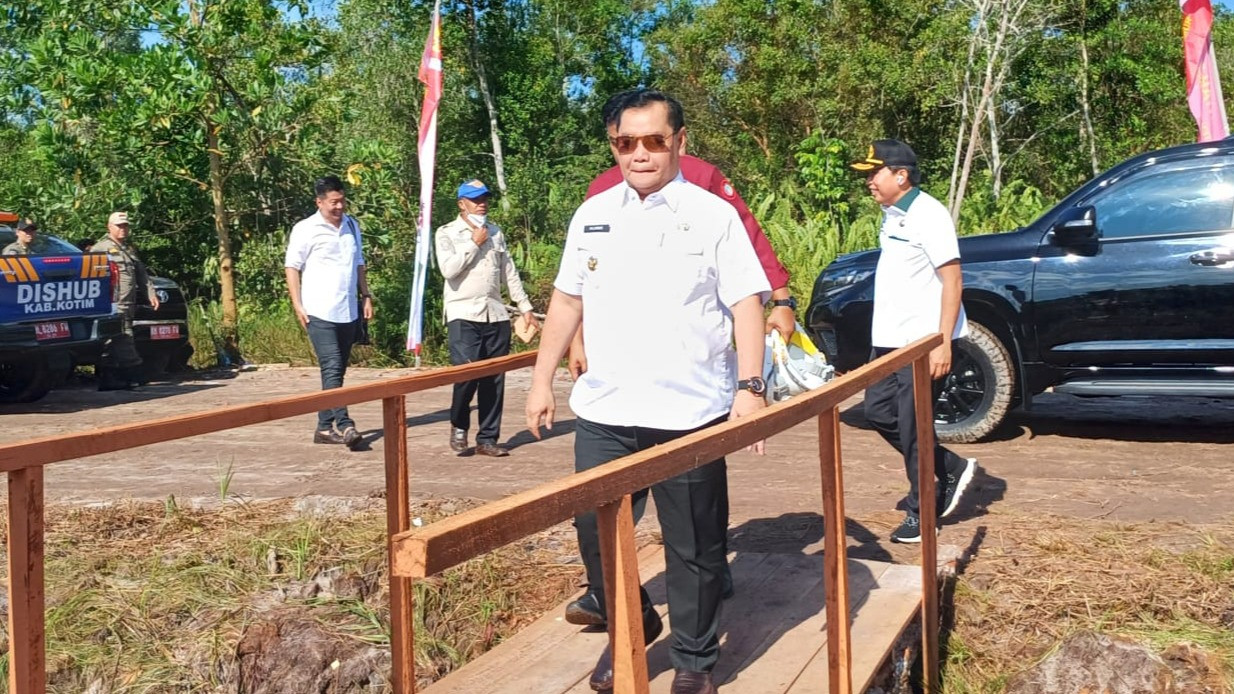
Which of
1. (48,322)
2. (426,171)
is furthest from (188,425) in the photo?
(48,322)

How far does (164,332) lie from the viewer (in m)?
13.0

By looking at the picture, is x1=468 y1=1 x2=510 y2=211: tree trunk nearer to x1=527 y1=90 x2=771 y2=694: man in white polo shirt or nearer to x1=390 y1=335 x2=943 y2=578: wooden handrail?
x1=527 y1=90 x2=771 y2=694: man in white polo shirt

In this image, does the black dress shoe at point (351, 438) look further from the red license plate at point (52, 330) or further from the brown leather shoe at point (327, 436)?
the red license plate at point (52, 330)

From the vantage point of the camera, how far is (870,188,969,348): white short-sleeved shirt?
5.30 m

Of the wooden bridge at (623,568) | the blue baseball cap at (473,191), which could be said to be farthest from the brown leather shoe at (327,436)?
→ the wooden bridge at (623,568)

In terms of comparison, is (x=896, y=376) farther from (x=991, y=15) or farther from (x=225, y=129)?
(x=991, y=15)

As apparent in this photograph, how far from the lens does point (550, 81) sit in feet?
79.9

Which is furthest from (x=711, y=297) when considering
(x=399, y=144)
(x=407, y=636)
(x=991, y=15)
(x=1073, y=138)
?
(x=1073, y=138)

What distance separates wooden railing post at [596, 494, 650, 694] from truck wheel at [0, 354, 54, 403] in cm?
1040

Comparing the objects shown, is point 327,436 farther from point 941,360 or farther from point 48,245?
point 941,360

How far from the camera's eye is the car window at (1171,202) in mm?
7516

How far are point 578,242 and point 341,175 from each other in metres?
12.3

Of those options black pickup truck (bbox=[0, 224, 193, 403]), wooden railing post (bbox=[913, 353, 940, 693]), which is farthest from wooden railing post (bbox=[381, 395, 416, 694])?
black pickup truck (bbox=[0, 224, 193, 403])

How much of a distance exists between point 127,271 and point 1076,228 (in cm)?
891
